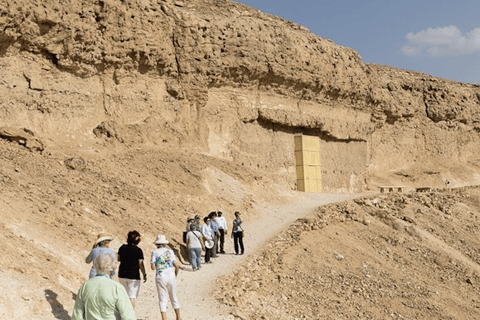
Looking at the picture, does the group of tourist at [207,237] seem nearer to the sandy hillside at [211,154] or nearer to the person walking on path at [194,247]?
the person walking on path at [194,247]

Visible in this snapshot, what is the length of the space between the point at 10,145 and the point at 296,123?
15018 millimetres

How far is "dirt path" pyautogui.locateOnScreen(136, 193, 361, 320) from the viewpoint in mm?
10048

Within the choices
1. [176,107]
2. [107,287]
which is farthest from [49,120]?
[107,287]

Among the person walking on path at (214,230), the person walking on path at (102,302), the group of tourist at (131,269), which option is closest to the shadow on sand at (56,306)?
the group of tourist at (131,269)

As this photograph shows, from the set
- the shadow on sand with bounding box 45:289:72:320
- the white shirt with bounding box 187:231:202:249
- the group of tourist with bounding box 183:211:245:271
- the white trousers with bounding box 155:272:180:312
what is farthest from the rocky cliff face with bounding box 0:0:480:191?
the white trousers with bounding box 155:272:180:312

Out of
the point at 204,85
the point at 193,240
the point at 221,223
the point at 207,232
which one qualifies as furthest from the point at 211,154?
the point at 193,240

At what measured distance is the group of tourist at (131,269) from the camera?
18.2ft

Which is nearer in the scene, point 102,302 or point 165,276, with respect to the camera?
point 102,302

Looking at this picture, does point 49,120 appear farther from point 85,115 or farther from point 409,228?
point 409,228

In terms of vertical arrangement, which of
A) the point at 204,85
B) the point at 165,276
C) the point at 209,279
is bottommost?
the point at 209,279

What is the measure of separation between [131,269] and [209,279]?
13.0 feet

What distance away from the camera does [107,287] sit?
18.2 feet

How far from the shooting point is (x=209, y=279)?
12453 mm

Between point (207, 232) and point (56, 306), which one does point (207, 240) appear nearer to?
point (207, 232)
